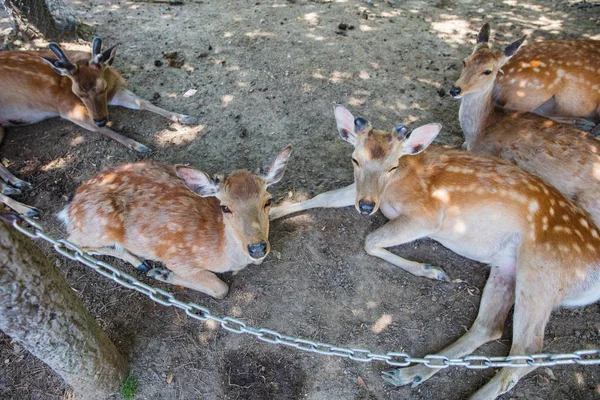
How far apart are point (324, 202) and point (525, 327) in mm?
1863

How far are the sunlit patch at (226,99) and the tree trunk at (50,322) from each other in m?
3.03

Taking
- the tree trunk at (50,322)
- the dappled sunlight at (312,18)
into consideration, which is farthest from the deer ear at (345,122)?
the dappled sunlight at (312,18)

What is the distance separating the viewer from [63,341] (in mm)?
2383

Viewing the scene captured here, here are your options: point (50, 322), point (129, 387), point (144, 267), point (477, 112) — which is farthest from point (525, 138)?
→ point (50, 322)

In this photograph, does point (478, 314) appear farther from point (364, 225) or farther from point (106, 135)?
point (106, 135)

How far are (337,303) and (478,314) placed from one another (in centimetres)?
110

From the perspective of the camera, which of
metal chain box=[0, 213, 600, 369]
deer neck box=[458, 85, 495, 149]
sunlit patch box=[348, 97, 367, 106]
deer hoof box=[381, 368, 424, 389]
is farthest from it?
sunlit patch box=[348, 97, 367, 106]

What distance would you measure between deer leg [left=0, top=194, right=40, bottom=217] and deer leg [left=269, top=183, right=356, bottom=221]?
7.30 ft

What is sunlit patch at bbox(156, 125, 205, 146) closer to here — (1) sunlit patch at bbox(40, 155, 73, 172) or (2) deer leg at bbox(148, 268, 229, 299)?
(1) sunlit patch at bbox(40, 155, 73, 172)

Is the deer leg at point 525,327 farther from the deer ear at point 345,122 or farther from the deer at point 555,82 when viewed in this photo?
the deer at point 555,82

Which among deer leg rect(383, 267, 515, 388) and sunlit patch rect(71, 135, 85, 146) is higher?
sunlit patch rect(71, 135, 85, 146)

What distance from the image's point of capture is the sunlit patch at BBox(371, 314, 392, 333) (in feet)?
10.5

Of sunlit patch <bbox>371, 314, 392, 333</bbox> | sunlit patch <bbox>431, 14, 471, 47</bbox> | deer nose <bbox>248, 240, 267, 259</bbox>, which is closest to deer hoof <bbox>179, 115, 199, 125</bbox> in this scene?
deer nose <bbox>248, 240, 267, 259</bbox>

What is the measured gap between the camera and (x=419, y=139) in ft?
11.0
